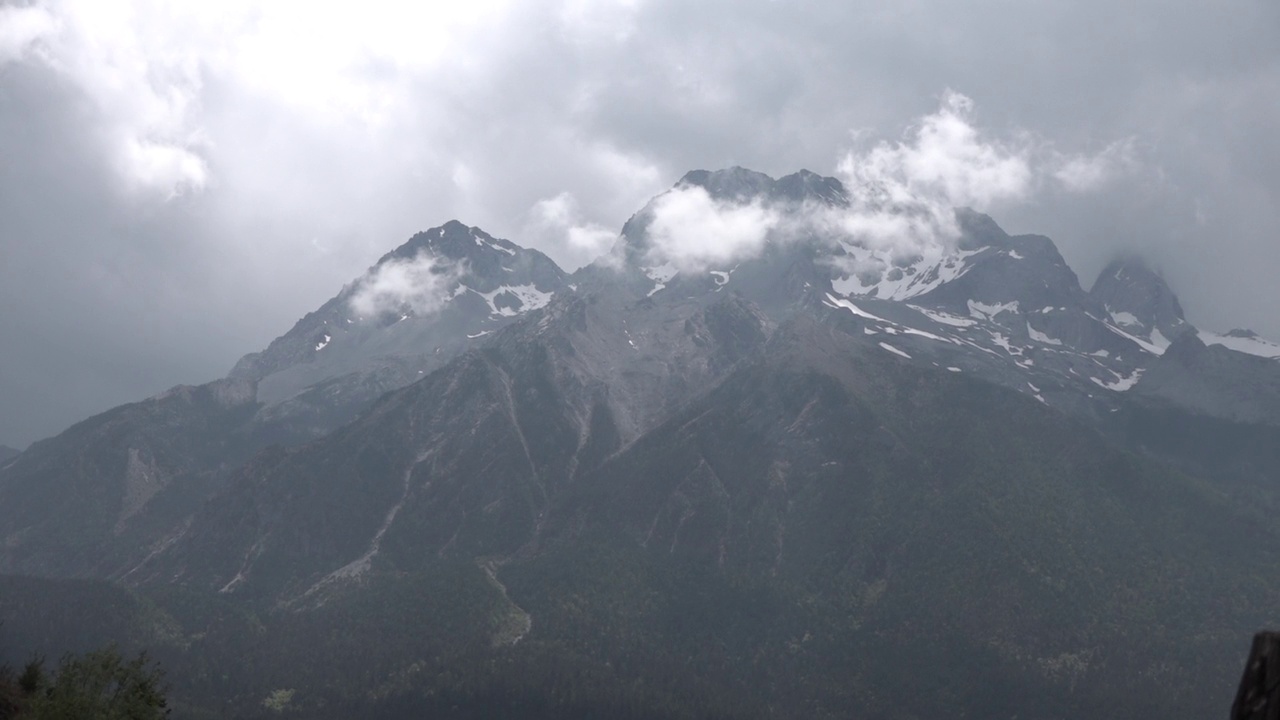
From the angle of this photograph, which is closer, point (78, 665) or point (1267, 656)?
point (1267, 656)

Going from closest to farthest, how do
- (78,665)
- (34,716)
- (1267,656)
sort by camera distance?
(1267,656), (34,716), (78,665)

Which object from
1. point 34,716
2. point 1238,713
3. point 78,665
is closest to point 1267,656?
point 1238,713

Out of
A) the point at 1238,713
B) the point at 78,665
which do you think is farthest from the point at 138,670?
the point at 1238,713

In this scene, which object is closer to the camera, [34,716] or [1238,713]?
[1238,713]

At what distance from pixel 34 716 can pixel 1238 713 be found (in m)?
84.7

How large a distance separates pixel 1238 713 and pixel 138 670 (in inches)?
3798

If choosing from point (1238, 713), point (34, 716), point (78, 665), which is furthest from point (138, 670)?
point (1238, 713)

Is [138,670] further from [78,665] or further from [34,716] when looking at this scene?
[34,716]

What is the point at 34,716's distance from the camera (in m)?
80.5

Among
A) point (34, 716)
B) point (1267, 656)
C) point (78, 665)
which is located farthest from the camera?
point (78, 665)

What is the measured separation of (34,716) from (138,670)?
622 inches

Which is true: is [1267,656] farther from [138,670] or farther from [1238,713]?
[138,670]

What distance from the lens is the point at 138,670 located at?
96.2 metres

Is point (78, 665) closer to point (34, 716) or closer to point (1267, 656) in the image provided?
point (34, 716)
